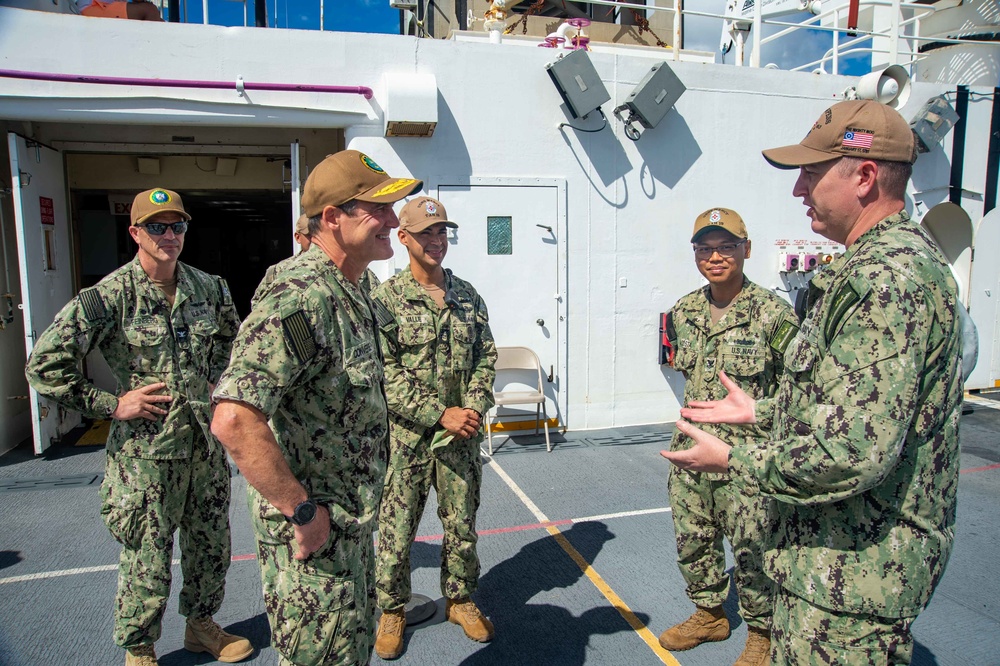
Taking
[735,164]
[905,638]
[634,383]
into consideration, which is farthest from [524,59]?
[905,638]

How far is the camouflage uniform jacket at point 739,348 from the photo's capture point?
111 inches

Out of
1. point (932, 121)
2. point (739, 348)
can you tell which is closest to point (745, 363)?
point (739, 348)

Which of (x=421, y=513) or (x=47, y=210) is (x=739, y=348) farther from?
(x=47, y=210)

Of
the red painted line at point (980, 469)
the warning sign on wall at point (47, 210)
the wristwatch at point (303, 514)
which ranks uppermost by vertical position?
the warning sign on wall at point (47, 210)

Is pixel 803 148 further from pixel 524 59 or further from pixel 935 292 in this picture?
pixel 524 59

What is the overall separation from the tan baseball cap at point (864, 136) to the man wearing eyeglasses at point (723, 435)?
4.07ft

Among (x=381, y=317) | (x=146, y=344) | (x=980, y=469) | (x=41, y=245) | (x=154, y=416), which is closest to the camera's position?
(x=381, y=317)

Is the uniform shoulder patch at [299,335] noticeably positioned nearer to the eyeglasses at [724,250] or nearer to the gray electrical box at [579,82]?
the eyeglasses at [724,250]

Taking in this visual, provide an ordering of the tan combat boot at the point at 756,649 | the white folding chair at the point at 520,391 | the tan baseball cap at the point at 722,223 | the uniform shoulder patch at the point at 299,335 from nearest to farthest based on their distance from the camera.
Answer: the uniform shoulder patch at the point at 299,335 < the tan combat boot at the point at 756,649 < the tan baseball cap at the point at 722,223 < the white folding chair at the point at 520,391

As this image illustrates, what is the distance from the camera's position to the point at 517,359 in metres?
6.05

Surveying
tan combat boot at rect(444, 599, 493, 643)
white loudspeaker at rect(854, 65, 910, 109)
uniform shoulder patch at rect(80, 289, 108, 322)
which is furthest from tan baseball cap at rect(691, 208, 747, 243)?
white loudspeaker at rect(854, 65, 910, 109)

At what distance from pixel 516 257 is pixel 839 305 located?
458 cm

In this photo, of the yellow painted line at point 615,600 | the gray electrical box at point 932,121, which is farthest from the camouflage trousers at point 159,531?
the gray electrical box at point 932,121

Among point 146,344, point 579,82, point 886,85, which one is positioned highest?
point 886,85
